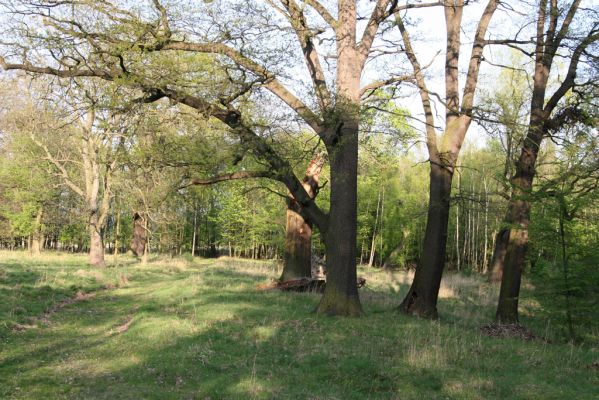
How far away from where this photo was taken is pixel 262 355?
26.7 feet

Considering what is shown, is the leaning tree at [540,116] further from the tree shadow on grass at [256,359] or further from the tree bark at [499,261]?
the tree bark at [499,261]

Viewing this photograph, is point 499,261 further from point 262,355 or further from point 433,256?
point 262,355

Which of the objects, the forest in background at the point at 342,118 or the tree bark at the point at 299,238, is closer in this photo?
the forest in background at the point at 342,118

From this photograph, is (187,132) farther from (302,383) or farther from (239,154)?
(302,383)

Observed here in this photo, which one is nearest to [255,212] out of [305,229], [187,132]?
[305,229]

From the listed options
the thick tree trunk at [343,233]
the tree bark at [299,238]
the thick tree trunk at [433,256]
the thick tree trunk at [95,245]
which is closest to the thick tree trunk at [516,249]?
the thick tree trunk at [433,256]

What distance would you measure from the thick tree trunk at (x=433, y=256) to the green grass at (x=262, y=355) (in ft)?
2.35

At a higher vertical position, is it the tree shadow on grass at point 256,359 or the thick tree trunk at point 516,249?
the thick tree trunk at point 516,249

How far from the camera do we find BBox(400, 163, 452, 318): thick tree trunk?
41.4 ft

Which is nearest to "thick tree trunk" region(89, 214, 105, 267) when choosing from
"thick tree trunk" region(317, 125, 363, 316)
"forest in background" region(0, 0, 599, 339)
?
"forest in background" region(0, 0, 599, 339)

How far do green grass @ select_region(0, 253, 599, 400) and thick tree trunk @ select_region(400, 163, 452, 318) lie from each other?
2.35 ft

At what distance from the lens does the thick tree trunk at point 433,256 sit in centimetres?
1262

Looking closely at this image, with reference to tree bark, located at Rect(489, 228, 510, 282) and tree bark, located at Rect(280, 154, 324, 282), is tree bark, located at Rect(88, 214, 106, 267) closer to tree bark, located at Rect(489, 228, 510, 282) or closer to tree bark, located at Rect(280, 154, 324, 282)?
tree bark, located at Rect(280, 154, 324, 282)

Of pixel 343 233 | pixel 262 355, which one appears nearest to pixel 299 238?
pixel 343 233
